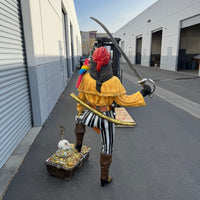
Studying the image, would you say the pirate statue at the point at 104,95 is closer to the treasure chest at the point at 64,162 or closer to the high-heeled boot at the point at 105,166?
the high-heeled boot at the point at 105,166

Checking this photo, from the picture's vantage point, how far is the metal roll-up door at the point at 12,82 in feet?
9.70

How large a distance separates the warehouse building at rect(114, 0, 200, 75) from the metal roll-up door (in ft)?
51.7

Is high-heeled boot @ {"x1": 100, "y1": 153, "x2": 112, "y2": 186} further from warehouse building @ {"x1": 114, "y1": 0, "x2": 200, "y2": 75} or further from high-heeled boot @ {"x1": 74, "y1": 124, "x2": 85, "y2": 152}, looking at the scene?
warehouse building @ {"x1": 114, "y1": 0, "x2": 200, "y2": 75}

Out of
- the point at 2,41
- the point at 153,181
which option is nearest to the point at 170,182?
the point at 153,181

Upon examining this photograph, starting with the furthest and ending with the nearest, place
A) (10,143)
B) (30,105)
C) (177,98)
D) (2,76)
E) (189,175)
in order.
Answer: (177,98) < (30,105) < (10,143) < (2,76) < (189,175)

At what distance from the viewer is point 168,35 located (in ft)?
63.5

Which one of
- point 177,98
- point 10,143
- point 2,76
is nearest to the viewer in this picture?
point 2,76

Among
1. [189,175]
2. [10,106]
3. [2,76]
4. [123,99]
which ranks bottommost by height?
[189,175]

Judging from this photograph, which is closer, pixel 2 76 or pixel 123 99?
pixel 123 99

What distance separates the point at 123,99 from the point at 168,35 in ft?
66.5

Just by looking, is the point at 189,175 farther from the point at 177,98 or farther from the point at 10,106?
the point at 177,98

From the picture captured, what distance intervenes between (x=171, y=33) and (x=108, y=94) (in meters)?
19.8

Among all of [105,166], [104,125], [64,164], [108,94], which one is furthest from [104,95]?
[64,164]

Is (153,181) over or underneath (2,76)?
underneath
